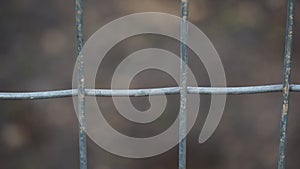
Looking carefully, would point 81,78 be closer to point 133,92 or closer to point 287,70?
point 133,92

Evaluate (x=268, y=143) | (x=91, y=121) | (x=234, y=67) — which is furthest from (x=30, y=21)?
(x=268, y=143)

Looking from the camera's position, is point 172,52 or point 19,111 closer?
point 19,111

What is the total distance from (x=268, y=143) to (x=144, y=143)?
1.26 feet

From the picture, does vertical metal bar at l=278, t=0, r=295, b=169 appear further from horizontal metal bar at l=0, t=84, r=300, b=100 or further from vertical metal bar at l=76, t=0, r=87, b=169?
vertical metal bar at l=76, t=0, r=87, b=169

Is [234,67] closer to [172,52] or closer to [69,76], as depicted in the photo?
[172,52]

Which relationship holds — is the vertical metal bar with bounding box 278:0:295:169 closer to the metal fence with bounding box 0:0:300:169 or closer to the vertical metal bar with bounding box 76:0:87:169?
the metal fence with bounding box 0:0:300:169

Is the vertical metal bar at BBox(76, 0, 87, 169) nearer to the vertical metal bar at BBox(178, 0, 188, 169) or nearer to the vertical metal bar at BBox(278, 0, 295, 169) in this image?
the vertical metal bar at BBox(178, 0, 188, 169)

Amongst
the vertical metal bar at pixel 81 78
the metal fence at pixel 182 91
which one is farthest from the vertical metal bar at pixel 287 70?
the vertical metal bar at pixel 81 78

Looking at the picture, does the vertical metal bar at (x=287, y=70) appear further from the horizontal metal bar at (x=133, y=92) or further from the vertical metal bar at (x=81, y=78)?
the vertical metal bar at (x=81, y=78)

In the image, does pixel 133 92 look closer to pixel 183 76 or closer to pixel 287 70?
pixel 183 76

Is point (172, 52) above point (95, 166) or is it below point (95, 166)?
above

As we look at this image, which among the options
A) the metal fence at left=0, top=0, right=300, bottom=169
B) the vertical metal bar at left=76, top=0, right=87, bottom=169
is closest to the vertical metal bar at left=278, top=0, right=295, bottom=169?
the metal fence at left=0, top=0, right=300, bottom=169

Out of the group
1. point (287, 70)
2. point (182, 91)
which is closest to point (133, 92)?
point (182, 91)

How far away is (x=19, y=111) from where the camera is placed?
4.54 ft
